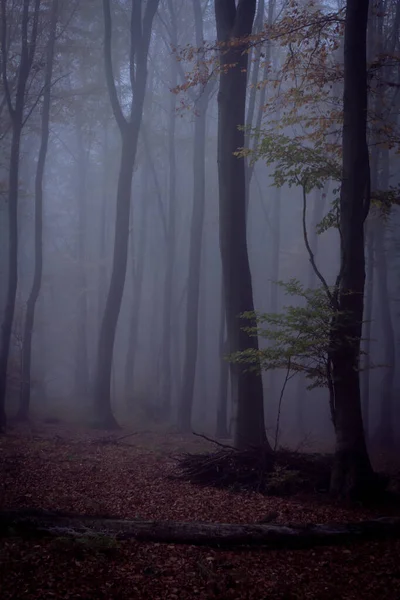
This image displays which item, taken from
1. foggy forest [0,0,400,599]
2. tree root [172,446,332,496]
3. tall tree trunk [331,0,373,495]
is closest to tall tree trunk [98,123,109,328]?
foggy forest [0,0,400,599]

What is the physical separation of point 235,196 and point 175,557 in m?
6.48

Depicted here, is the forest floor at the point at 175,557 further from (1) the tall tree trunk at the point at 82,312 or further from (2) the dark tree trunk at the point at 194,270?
(1) the tall tree trunk at the point at 82,312

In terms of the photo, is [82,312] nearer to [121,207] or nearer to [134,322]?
[134,322]

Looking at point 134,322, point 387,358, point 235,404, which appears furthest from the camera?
point 134,322

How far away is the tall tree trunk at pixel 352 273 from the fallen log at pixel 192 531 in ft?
4.28

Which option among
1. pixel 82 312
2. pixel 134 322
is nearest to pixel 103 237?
pixel 82 312

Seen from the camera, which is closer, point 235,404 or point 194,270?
point 235,404

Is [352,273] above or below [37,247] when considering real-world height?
below

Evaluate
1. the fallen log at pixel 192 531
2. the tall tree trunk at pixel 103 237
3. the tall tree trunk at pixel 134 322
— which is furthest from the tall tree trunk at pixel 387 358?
the tall tree trunk at pixel 103 237

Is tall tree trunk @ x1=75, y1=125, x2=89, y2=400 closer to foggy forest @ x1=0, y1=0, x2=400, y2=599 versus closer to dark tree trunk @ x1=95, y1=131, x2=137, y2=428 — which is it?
foggy forest @ x1=0, y1=0, x2=400, y2=599

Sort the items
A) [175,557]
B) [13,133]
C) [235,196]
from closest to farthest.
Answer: [175,557] → [235,196] → [13,133]

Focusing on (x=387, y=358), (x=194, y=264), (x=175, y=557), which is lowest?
(x=175, y=557)

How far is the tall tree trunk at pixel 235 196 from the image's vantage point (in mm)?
9141

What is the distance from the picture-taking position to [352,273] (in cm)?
726
